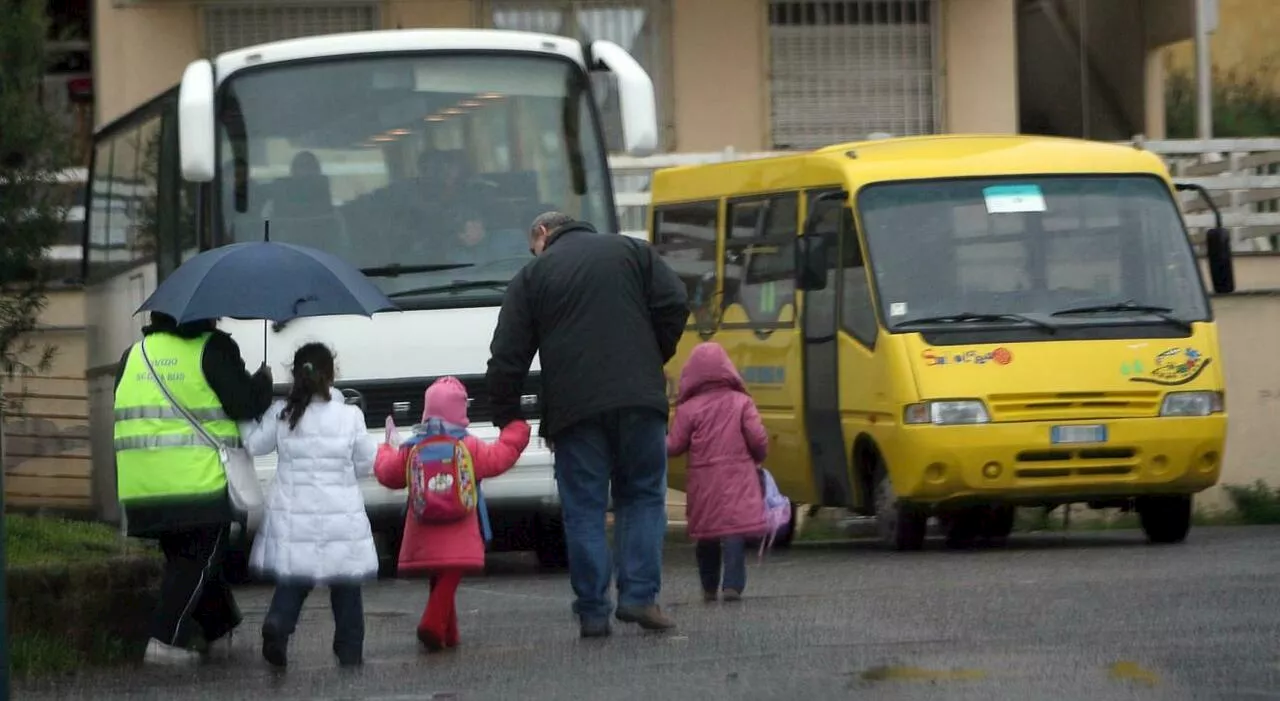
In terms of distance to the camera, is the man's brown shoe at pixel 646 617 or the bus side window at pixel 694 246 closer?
the man's brown shoe at pixel 646 617

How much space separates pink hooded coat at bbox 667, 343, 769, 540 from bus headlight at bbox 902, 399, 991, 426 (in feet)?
8.25

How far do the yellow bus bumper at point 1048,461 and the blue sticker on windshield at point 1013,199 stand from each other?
1.42 meters

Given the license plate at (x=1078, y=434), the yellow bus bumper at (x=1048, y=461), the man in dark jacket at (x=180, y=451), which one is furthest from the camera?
the license plate at (x=1078, y=434)

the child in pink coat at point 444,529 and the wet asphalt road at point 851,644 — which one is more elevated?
the child in pink coat at point 444,529

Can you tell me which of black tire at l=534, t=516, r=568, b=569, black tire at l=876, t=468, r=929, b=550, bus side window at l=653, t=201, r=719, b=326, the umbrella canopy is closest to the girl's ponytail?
the umbrella canopy

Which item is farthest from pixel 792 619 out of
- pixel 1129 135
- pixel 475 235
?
pixel 1129 135

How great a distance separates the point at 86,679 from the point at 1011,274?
7.06 meters

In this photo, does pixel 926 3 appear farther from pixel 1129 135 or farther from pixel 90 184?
pixel 90 184

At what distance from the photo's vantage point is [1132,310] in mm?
15047

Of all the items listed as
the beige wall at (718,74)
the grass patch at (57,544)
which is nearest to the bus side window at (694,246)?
the beige wall at (718,74)

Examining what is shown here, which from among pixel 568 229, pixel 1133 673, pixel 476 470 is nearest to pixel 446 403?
pixel 476 470

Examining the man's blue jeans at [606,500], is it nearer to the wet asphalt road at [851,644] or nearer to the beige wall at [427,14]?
the wet asphalt road at [851,644]

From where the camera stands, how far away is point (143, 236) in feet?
51.4

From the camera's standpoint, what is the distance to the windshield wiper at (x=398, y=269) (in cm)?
1377
